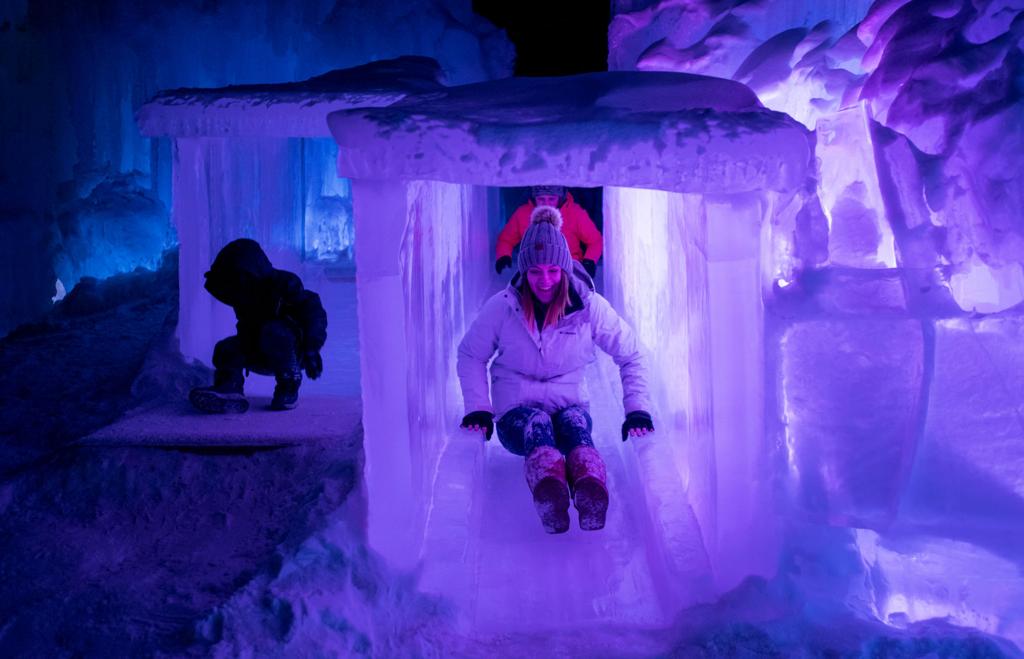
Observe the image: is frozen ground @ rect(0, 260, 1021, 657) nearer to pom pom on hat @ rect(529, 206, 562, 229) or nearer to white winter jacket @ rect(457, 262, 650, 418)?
white winter jacket @ rect(457, 262, 650, 418)

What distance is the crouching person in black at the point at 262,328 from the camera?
15.1 feet

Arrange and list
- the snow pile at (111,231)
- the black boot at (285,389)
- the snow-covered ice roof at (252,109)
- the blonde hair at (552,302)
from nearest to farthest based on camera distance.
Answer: the blonde hair at (552,302) < the black boot at (285,389) < the snow-covered ice roof at (252,109) < the snow pile at (111,231)

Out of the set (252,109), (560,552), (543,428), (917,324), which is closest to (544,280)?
(543,428)

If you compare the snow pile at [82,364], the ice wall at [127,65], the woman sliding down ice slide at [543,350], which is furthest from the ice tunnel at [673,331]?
the ice wall at [127,65]

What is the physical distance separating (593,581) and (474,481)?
860 mm

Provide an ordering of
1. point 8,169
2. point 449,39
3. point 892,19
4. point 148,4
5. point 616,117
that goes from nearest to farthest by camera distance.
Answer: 1. point 616,117
2. point 892,19
3. point 8,169
4. point 148,4
5. point 449,39

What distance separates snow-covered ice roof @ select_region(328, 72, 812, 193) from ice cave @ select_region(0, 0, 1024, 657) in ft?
0.03

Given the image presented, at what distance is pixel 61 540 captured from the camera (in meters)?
3.40

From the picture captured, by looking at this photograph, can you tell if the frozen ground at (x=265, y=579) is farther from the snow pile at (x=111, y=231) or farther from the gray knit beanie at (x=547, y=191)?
the snow pile at (x=111, y=231)

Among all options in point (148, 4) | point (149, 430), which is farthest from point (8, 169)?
point (149, 430)

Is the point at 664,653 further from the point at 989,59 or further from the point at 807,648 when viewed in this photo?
the point at 989,59

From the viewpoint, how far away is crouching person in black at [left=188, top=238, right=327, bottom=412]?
4.61 metres

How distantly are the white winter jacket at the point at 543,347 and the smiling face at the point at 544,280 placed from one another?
0.31 ft

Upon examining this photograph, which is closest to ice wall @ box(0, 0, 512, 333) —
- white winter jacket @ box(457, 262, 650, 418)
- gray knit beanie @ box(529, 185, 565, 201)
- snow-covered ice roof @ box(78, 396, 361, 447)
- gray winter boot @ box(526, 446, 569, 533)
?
snow-covered ice roof @ box(78, 396, 361, 447)
